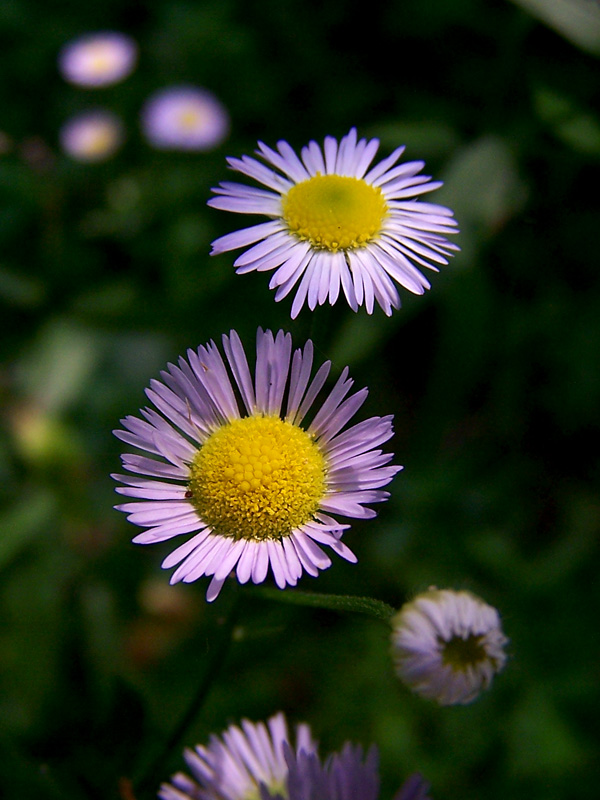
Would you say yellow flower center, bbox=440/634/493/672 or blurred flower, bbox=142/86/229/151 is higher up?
blurred flower, bbox=142/86/229/151

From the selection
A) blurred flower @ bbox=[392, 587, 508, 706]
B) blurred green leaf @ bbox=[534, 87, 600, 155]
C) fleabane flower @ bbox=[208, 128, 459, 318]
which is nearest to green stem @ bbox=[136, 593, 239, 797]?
blurred flower @ bbox=[392, 587, 508, 706]

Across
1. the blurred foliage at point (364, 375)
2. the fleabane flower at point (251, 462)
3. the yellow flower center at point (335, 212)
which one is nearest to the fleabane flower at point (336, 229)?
the yellow flower center at point (335, 212)

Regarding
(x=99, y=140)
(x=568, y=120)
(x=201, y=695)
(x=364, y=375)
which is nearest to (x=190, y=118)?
(x=99, y=140)

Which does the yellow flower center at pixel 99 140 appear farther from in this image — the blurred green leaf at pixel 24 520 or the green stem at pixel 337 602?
the green stem at pixel 337 602

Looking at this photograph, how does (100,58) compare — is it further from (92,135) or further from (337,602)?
(337,602)

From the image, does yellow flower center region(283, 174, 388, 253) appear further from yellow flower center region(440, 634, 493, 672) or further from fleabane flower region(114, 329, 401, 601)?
yellow flower center region(440, 634, 493, 672)

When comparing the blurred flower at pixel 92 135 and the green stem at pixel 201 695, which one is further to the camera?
the blurred flower at pixel 92 135
